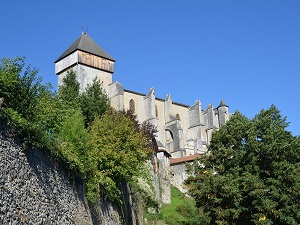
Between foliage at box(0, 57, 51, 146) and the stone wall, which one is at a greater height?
foliage at box(0, 57, 51, 146)

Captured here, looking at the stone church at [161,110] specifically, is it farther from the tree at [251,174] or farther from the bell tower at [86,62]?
the tree at [251,174]

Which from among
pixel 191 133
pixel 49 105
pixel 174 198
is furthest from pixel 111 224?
pixel 191 133

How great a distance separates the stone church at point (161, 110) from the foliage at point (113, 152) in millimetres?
27334

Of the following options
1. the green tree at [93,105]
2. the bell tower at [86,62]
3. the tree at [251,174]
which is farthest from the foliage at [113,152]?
Result: the bell tower at [86,62]

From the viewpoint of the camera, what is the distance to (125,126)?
22016mm

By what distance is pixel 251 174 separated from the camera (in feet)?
77.2

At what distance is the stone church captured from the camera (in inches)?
2342

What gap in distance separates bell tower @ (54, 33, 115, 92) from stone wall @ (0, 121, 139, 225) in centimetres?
4467

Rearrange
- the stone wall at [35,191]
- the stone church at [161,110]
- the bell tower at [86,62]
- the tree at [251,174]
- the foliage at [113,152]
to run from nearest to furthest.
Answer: the stone wall at [35,191]
the foliage at [113,152]
the tree at [251,174]
the stone church at [161,110]
the bell tower at [86,62]

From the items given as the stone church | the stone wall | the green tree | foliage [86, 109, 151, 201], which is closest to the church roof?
the stone church

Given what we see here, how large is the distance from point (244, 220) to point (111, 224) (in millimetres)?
7138

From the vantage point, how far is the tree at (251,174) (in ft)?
72.3

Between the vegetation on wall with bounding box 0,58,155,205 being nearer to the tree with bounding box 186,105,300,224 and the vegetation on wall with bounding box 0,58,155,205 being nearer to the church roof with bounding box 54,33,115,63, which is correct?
the tree with bounding box 186,105,300,224

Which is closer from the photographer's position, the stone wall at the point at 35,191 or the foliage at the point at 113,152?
the stone wall at the point at 35,191
